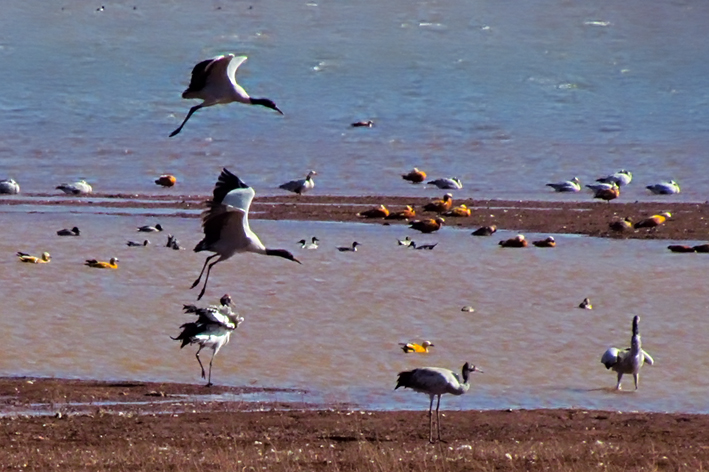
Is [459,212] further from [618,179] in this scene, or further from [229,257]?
[229,257]

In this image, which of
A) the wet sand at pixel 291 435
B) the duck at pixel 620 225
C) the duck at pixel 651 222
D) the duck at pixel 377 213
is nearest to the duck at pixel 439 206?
the duck at pixel 377 213

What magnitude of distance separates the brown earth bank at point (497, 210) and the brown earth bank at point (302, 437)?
8945 mm

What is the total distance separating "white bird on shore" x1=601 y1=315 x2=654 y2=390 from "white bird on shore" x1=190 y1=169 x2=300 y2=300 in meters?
3.08

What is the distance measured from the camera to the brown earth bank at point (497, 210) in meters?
20.3

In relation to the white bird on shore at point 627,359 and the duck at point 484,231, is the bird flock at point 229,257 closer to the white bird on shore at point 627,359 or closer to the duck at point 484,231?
the white bird on shore at point 627,359

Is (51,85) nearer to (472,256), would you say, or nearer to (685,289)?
(472,256)

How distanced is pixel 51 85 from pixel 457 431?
35313mm

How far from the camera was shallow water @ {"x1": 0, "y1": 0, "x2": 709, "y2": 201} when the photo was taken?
29484mm

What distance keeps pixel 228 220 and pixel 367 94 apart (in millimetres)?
31792

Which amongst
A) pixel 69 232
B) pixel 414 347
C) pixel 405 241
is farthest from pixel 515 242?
pixel 69 232

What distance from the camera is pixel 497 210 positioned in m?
22.4

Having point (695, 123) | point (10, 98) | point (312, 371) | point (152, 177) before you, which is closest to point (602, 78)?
point (695, 123)

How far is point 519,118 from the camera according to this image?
38.3 metres

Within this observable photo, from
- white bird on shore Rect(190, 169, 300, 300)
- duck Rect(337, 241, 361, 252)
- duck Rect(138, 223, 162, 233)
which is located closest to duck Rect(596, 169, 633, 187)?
duck Rect(337, 241, 361, 252)
